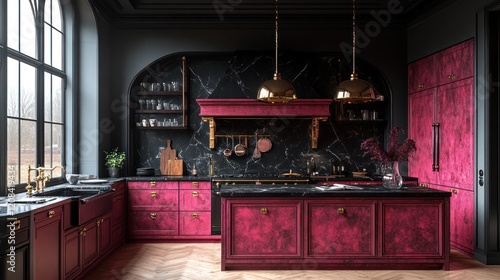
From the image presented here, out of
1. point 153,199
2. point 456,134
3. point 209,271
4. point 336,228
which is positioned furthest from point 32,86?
point 456,134

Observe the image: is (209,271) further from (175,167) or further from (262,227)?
(175,167)

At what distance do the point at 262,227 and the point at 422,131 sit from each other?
10.4ft

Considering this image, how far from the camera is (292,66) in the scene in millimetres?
6254

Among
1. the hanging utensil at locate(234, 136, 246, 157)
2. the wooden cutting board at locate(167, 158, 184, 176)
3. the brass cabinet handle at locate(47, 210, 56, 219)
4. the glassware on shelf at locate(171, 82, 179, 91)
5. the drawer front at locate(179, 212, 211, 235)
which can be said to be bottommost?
the drawer front at locate(179, 212, 211, 235)

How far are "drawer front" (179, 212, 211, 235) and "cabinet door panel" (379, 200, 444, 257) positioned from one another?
2522mm

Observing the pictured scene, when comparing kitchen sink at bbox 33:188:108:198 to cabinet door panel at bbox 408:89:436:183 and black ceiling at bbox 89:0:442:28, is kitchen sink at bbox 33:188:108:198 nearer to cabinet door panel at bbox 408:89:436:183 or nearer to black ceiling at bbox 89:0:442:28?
black ceiling at bbox 89:0:442:28

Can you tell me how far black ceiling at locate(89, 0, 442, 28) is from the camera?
5.91m

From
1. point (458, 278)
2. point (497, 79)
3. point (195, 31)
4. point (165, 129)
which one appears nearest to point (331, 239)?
point (458, 278)

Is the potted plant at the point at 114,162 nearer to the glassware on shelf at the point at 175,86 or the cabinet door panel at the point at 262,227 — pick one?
the glassware on shelf at the point at 175,86

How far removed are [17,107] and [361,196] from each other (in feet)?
11.7

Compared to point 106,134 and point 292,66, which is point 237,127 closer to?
point 292,66

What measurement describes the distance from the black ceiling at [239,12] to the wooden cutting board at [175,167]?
2.10 metres

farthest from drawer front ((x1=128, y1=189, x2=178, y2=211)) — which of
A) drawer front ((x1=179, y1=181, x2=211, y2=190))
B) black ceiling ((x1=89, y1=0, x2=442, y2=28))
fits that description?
black ceiling ((x1=89, y1=0, x2=442, y2=28))

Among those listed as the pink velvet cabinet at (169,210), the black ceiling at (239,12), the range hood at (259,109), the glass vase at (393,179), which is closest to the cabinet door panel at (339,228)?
the glass vase at (393,179)
